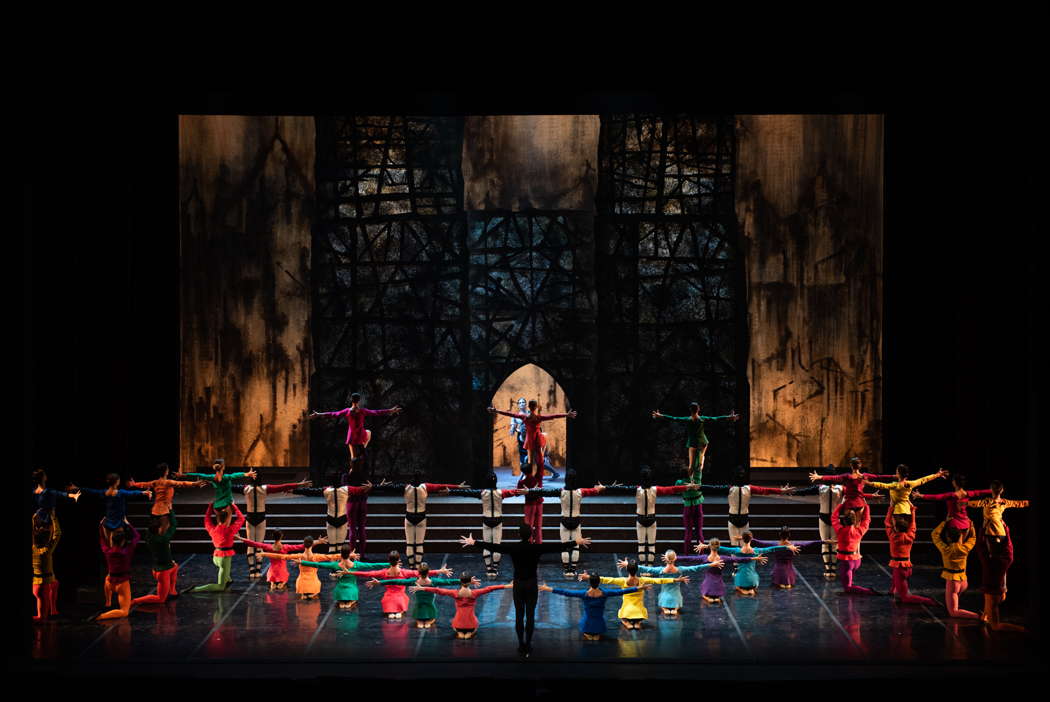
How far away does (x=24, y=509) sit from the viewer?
33.3 feet

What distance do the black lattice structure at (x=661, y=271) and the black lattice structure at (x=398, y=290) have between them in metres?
2.10

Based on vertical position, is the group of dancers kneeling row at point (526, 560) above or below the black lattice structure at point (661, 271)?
below

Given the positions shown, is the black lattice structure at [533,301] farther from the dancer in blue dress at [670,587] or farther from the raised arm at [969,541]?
A: the raised arm at [969,541]

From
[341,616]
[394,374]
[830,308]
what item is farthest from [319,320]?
[830,308]

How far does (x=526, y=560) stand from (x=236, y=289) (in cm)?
843

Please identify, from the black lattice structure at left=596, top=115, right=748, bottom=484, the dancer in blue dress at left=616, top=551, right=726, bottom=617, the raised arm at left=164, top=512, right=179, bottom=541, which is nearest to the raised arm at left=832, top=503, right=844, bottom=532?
the dancer in blue dress at left=616, top=551, right=726, bottom=617

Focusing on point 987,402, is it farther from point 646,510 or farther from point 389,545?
point 389,545

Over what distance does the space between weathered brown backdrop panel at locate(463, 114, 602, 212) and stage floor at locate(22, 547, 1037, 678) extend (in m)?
6.06

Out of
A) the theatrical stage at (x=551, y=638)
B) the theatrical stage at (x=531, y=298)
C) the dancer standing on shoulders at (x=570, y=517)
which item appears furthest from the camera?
the theatrical stage at (x=531, y=298)

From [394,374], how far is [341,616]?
5.60m

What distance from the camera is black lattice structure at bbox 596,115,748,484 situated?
17156mm

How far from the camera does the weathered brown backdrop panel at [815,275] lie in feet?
56.7

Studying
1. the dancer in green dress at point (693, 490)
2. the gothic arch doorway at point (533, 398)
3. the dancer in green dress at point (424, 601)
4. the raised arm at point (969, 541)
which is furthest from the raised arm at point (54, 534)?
the raised arm at point (969, 541)

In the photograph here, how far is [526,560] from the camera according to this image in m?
10.8
